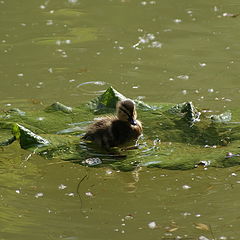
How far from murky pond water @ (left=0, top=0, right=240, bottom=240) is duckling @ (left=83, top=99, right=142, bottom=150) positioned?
40 cm

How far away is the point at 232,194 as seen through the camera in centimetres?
524

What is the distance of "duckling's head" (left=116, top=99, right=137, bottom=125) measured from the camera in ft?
20.2

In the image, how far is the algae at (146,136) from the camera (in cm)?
563

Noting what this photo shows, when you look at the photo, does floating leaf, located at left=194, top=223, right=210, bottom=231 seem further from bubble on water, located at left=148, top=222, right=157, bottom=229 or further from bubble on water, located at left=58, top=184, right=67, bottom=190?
bubble on water, located at left=58, top=184, right=67, bottom=190

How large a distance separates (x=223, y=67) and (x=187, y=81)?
626mm

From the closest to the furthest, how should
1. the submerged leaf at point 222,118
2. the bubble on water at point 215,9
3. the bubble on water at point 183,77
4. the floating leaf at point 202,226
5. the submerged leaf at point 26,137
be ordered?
the floating leaf at point 202,226, the submerged leaf at point 26,137, the submerged leaf at point 222,118, the bubble on water at point 183,77, the bubble on water at point 215,9

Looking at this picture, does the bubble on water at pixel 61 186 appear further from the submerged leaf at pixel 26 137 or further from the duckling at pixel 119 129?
the duckling at pixel 119 129

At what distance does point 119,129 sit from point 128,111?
19 cm

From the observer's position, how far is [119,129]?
6.26 metres

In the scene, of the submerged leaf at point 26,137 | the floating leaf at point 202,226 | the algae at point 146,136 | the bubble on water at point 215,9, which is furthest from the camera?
the bubble on water at point 215,9

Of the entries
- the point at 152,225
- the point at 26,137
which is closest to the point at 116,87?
the point at 26,137

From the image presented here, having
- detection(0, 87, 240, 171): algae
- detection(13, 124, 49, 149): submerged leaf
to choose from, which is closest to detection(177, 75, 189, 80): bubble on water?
detection(0, 87, 240, 171): algae

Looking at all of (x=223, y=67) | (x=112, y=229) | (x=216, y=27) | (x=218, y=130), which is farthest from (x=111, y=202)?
(x=216, y=27)

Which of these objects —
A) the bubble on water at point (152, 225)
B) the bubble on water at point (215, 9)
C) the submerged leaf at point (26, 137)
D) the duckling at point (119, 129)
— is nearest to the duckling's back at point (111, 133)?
the duckling at point (119, 129)
